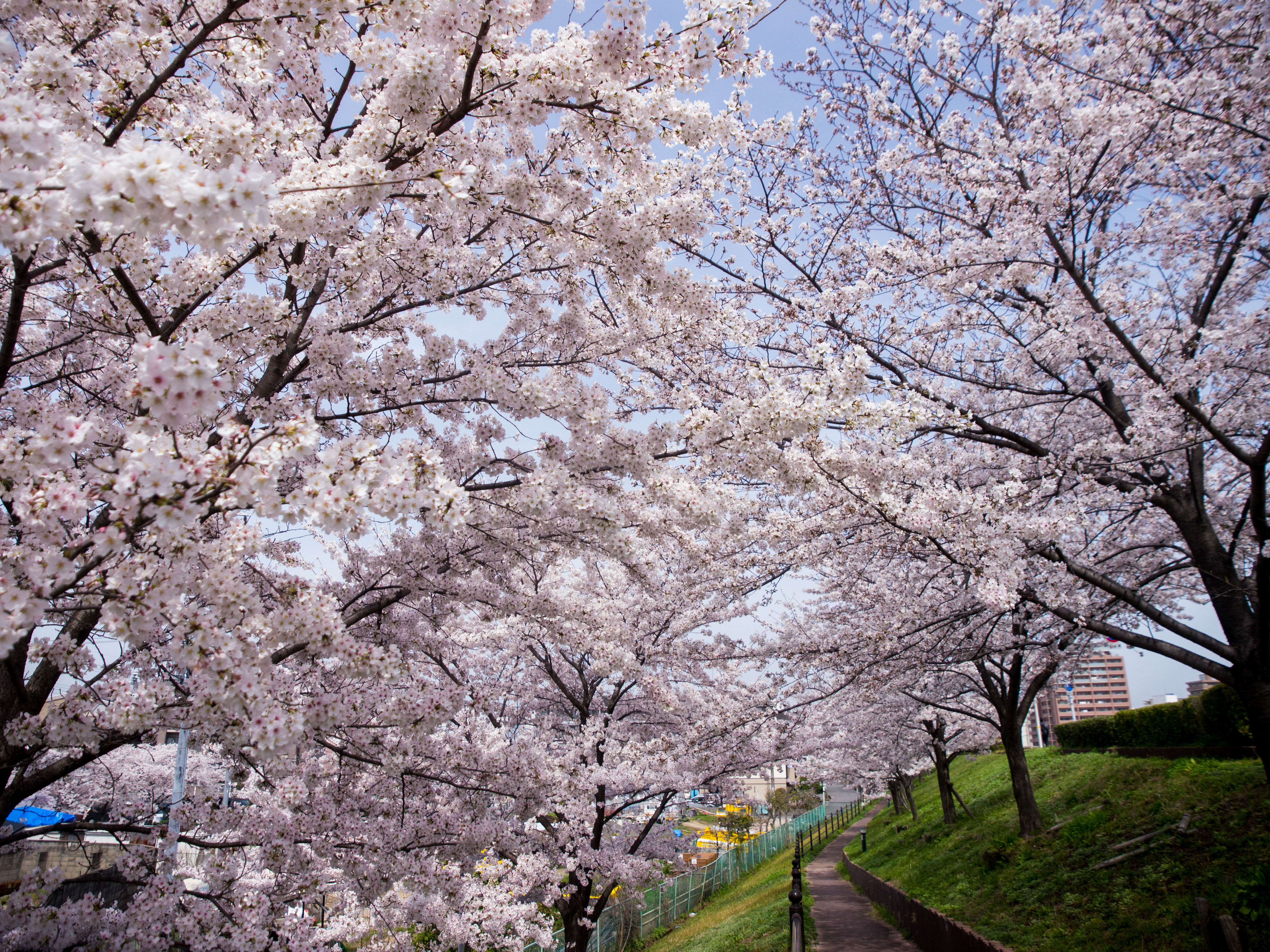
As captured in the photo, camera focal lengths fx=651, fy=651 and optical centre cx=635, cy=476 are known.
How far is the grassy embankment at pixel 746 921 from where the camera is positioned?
1127cm

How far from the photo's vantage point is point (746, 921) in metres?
14.0

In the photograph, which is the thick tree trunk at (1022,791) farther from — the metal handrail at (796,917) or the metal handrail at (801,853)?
the metal handrail at (796,917)

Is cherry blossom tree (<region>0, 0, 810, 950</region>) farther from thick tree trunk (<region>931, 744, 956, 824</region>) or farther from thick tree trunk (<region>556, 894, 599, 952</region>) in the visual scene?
thick tree trunk (<region>931, 744, 956, 824</region>)

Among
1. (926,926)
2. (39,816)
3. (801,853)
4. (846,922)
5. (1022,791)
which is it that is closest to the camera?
(926,926)

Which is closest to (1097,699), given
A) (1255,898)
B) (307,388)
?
(1255,898)

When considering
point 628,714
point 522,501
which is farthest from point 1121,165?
point 628,714

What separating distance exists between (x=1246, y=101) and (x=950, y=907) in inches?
457

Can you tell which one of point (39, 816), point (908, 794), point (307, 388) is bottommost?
point (908, 794)

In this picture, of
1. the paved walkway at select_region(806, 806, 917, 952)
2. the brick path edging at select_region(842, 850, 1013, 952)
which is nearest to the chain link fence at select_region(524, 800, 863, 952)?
the paved walkway at select_region(806, 806, 917, 952)

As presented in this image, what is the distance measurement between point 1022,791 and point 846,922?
487 cm

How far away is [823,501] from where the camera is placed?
6797 mm

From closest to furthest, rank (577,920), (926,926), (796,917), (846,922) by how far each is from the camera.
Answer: (796,917)
(926,926)
(577,920)
(846,922)

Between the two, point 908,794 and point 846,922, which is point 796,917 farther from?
point 908,794

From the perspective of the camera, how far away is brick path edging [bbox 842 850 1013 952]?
6992mm
